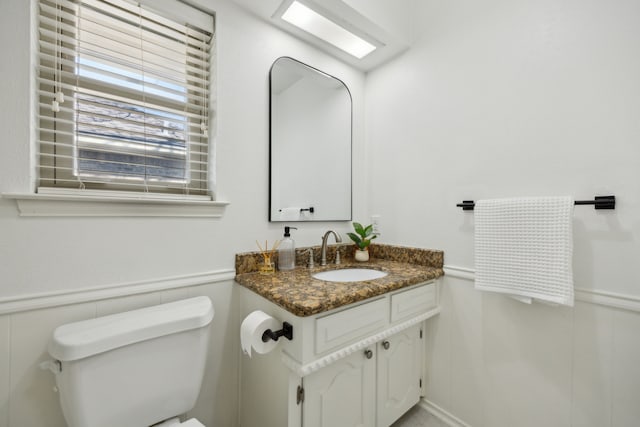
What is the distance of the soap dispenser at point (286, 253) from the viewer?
135cm

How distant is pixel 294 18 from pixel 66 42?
0.96 meters

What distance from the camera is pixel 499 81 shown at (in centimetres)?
121

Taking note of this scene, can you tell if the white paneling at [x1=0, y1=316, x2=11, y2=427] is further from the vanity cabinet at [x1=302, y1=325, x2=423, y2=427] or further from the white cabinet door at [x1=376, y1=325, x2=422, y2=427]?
the white cabinet door at [x1=376, y1=325, x2=422, y2=427]

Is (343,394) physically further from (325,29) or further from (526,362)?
(325,29)

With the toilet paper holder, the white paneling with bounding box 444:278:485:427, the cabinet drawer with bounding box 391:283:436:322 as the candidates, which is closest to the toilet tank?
the toilet paper holder

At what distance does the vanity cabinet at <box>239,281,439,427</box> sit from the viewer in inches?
35.2

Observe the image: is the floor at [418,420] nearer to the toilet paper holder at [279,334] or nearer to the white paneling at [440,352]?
the white paneling at [440,352]

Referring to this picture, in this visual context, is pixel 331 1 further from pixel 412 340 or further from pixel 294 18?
pixel 412 340

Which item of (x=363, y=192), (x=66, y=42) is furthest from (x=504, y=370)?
(x=66, y=42)

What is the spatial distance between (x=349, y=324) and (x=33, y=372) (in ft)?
3.50

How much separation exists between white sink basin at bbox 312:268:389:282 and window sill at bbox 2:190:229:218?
649 millimetres

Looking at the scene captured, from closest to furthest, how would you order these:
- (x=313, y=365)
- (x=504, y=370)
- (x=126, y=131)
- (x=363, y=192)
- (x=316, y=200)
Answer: (x=313, y=365) → (x=126, y=131) → (x=504, y=370) → (x=316, y=200) → (x=363, y=192)

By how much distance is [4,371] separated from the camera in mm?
808


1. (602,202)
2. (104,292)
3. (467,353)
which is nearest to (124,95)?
(104,292)
